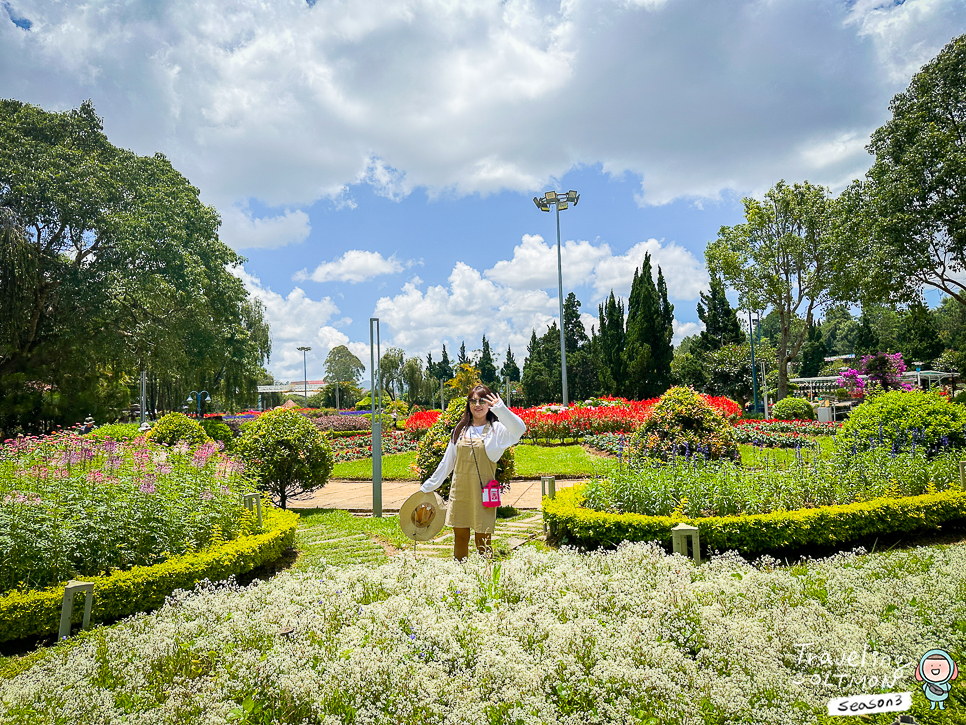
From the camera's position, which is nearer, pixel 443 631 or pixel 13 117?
pixel 443 631

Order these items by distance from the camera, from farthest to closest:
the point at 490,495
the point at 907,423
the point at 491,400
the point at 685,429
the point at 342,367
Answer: the point at 342,367, the point at 685,429, the point at 907,423, the point at 491,400, the point at 490,495

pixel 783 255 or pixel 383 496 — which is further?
pixel 783 255

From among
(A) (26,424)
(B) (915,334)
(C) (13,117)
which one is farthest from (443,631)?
(B) (915,334)

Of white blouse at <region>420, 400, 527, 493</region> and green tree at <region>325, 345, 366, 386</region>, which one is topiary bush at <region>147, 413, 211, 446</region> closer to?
white blouse at <region>420, 400, 527, 493</region>

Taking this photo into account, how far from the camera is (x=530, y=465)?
11812mm

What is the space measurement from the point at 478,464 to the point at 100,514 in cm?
280

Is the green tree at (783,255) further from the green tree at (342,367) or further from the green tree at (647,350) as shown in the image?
the green tree at (342,367)

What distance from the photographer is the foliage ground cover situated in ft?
17.4

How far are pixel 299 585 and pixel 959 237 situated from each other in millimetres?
17994

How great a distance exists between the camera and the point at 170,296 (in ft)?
57.2

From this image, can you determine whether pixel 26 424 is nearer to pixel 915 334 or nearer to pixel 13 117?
pixel 13 117

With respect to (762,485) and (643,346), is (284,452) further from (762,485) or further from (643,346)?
(643,346)

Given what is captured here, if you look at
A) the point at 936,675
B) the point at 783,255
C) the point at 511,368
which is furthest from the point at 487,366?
the point at 936,675

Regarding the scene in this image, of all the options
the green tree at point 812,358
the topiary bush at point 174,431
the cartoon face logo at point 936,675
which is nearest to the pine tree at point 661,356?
the topiary bush at point 174,431
